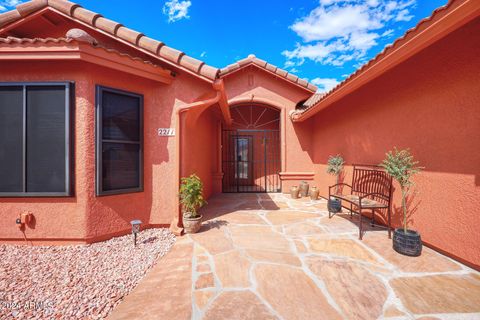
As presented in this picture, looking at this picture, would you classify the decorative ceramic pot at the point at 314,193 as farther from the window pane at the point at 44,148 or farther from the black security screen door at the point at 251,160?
the window pane at the point at 44,148

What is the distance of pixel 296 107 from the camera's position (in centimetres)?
859

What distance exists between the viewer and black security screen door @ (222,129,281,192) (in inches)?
386

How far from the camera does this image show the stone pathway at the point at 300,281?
194cm

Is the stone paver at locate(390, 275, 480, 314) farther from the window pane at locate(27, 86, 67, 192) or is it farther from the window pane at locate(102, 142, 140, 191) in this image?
the window pane at locate(27, 86, 67, 192)

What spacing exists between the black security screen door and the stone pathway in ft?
20.0

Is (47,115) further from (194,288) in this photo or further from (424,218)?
(424,218)

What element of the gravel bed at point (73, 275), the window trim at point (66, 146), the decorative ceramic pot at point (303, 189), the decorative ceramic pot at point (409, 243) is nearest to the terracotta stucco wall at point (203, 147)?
the gravel bed at point (73, 275)

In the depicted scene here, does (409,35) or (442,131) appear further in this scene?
(442,131)

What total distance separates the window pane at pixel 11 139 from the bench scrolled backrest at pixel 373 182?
687 centimetres

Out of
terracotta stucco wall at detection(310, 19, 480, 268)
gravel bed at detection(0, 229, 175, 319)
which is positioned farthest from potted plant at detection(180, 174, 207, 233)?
terracotta stucco wall at detection(310, 19, 480, 268)

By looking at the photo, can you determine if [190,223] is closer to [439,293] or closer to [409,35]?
[439,293]

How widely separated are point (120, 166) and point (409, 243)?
17.0ft

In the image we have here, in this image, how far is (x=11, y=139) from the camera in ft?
10.9

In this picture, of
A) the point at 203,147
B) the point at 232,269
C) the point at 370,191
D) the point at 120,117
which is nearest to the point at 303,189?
the point at 370,191
